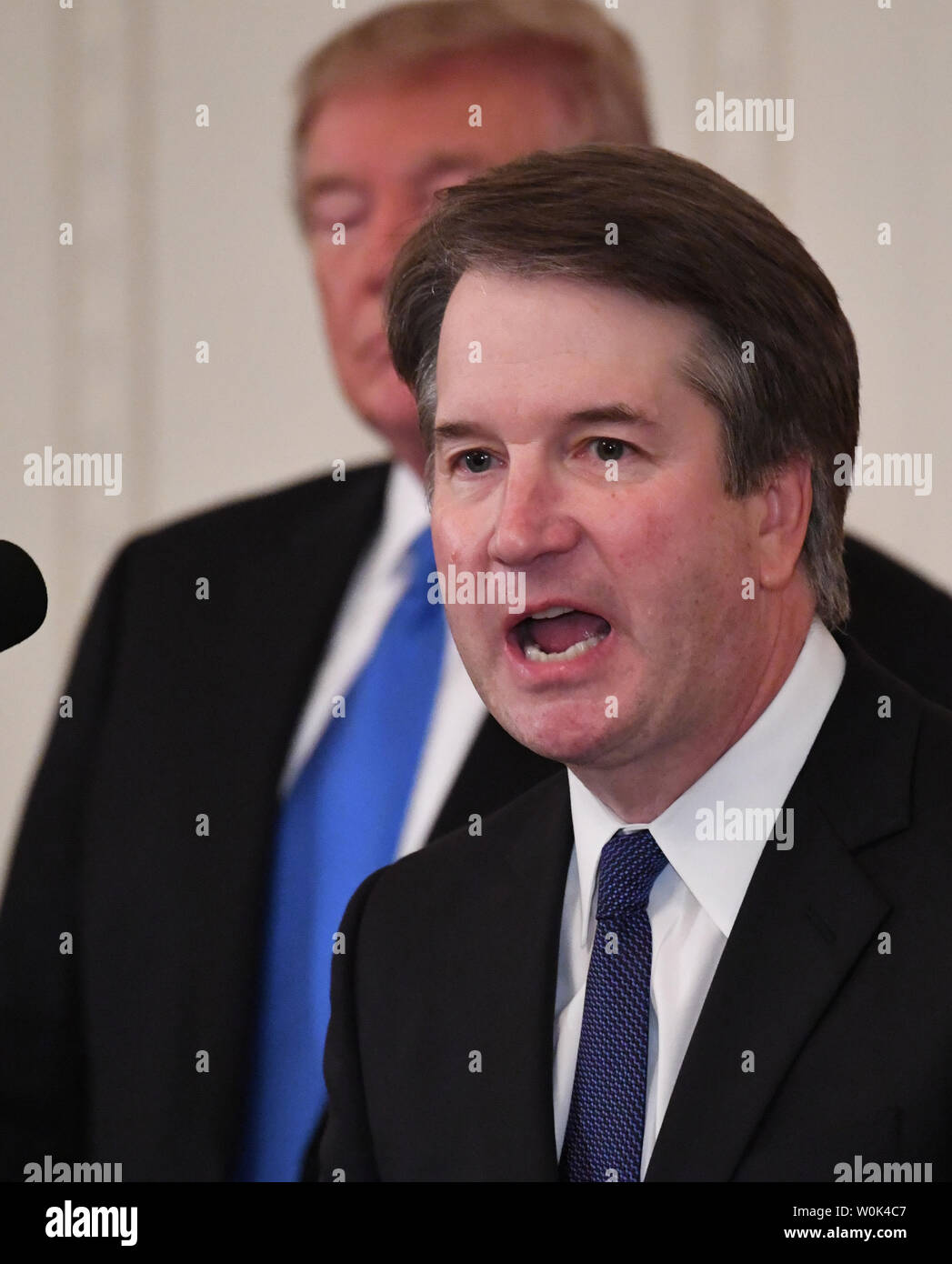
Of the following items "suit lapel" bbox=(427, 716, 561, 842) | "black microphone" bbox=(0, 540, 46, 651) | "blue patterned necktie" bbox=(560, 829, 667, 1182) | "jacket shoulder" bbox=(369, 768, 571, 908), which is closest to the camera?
"black microphone" bbox=(0, 540, 46, 651)

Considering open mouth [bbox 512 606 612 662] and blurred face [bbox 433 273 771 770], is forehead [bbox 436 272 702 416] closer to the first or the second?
blurred face [bbox 433 273 771 770]

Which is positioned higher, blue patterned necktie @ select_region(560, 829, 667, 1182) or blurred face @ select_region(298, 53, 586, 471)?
blurred face @ select_region(298, 53, 586, 471)

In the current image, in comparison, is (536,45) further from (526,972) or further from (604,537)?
(526,972)

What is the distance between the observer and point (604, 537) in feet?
4.73

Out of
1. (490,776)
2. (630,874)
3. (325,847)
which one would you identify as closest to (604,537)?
(630,874)

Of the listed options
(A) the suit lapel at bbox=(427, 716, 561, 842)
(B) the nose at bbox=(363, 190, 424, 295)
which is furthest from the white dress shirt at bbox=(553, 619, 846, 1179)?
(B) the nose at bbox=(363, 190, 424, 295)

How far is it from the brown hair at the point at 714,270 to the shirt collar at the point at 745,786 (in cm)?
12

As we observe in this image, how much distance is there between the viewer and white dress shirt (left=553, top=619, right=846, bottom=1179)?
1.45 meters

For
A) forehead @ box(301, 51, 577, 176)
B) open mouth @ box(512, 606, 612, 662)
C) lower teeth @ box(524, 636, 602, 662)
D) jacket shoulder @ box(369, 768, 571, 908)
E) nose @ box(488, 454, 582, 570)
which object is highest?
forehead @ box(301, 51, 577, 176)

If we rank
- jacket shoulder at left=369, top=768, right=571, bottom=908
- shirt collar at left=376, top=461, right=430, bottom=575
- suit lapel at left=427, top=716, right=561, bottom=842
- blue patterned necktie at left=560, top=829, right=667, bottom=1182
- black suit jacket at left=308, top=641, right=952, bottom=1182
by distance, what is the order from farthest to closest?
shirt collar at left=376, top=461, right=430, bottom=575 → suit lapel at left=427, top=716, right=561, bottom=842 → jacket shoulder at left=369, top=768, right=571, bottom=908 → blue patterned necktie at left=560, top=829, right=667, bottom=1182 → black suit jacket at left=308, top=641, right=952, bottom=1182

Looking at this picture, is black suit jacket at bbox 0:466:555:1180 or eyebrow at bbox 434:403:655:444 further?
black suit jacket at bbox 0:466:555:1180

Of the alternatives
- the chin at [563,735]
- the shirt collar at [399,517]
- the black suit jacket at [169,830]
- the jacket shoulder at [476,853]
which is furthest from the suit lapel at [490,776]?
the chin at [563,735]

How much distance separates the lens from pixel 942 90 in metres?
1.91

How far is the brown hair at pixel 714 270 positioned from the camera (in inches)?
56.3
